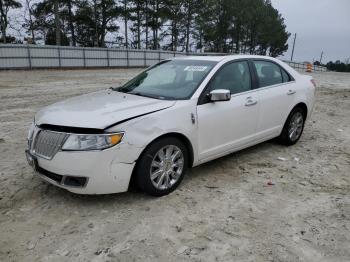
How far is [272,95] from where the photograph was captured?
5.23m

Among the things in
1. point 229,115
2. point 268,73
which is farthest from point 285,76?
point 229,115

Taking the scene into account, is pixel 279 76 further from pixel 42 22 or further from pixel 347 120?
pixel 42 22

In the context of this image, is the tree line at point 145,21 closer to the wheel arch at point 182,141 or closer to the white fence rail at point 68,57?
the white fence rail at point 68,57

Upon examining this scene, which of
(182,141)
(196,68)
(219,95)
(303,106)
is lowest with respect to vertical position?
(182,141)

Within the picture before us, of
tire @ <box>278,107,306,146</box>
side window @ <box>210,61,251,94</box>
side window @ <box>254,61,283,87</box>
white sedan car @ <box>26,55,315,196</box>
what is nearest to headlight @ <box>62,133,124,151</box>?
white sedan car @ <box>26,55,315,196</box>

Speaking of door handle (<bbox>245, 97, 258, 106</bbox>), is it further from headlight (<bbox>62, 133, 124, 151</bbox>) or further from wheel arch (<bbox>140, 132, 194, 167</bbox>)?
headlight (<bbox>62, 133, 124, 151</bbox>)

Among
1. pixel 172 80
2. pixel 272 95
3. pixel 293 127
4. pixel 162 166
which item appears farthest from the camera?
pixel 293 127

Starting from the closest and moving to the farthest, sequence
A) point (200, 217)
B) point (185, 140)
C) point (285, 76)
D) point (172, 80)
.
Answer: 1. point (200, 217)
2. point (185, 140)
3. point (172, 80)
4. point (285, 76)

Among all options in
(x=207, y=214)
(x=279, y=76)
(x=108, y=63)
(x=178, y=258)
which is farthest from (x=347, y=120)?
(x=108, y=63)

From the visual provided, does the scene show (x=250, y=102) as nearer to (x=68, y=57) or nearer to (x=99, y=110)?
(x=99, y=110)

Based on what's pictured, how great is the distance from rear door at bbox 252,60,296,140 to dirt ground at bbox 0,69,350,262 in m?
0.53

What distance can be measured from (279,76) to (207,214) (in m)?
2.97

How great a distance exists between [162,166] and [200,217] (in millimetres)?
705

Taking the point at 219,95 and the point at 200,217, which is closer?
the point at 200,217
